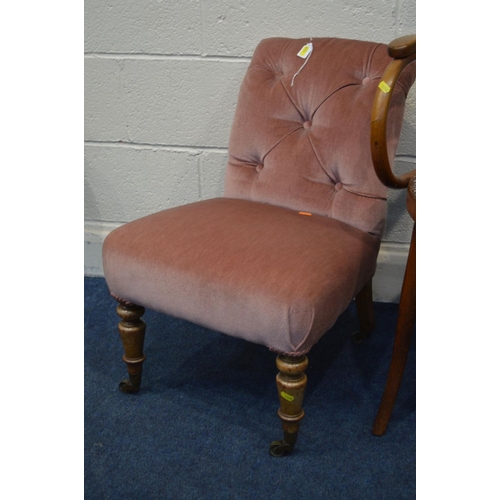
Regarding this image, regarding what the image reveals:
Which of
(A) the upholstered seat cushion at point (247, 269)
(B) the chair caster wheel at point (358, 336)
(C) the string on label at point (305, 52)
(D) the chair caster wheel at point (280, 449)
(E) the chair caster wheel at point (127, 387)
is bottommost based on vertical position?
(D) the chair caster wheel at point (280, 449)

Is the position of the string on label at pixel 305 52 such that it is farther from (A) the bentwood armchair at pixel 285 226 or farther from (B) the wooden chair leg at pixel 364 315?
(B) the wooden chair leg at pixel 364 315

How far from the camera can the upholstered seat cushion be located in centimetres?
107

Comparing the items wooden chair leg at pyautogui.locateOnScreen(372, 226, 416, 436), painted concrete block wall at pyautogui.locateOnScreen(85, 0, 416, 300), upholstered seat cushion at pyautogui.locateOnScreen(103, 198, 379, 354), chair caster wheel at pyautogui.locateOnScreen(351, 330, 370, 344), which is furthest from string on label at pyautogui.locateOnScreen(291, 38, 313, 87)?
chair caster wheel at pyautogui.locateOnScreen(351, 330, 370, 344)

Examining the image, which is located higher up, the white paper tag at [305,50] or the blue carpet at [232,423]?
the white paper tag at [305,50]

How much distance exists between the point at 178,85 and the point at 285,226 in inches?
30.3

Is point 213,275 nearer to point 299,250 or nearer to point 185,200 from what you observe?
point 299,250

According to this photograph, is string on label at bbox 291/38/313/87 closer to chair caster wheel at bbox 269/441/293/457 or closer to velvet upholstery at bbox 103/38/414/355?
velvet upholstery at bbox 103/38/414/355

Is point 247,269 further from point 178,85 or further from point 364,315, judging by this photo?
point 178,85

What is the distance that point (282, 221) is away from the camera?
4.18 feet

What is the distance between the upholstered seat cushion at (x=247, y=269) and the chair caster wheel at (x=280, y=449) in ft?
0.86

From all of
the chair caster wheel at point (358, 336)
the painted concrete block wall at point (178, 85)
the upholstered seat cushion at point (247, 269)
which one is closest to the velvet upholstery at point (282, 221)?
the upholstered seat cushion at point (247, 269)

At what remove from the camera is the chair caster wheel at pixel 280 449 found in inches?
48.8

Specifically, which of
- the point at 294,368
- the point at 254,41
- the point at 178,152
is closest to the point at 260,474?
the point at 294,368
